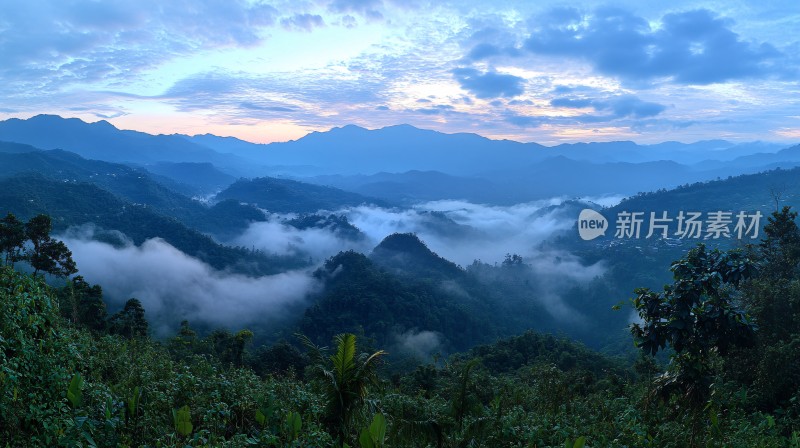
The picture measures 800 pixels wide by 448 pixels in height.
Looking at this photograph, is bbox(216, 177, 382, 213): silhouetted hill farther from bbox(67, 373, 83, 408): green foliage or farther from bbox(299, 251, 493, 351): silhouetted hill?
bbox(67, 373, 83, 408): green foliage

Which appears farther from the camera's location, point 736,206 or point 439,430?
point 736,206

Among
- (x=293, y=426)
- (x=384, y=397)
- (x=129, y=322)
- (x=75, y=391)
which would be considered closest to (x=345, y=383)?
(x=293, y=426)

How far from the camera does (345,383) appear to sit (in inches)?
229

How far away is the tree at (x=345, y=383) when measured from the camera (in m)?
5.75

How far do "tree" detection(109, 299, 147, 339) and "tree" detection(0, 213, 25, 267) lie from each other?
5148 millimetres

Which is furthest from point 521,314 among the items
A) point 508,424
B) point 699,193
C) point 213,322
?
point 699,193

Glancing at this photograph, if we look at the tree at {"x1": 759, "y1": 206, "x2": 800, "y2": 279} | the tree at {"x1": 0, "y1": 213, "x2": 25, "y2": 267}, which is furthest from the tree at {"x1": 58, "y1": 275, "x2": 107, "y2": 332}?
the tree at {"x1": 759, "y1": 206, "x2": 800, "y2": 279}

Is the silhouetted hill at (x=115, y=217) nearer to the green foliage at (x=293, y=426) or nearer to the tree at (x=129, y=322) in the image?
the tree at (x=129, y=322)

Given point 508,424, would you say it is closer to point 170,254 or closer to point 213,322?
point 213,322

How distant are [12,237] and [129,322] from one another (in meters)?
A: 6.29

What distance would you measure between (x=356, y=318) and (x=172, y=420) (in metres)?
48.2

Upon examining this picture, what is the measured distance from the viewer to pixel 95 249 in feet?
218

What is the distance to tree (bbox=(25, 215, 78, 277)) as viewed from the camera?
57.1ft

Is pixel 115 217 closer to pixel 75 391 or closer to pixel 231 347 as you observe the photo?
pixel 231 347
